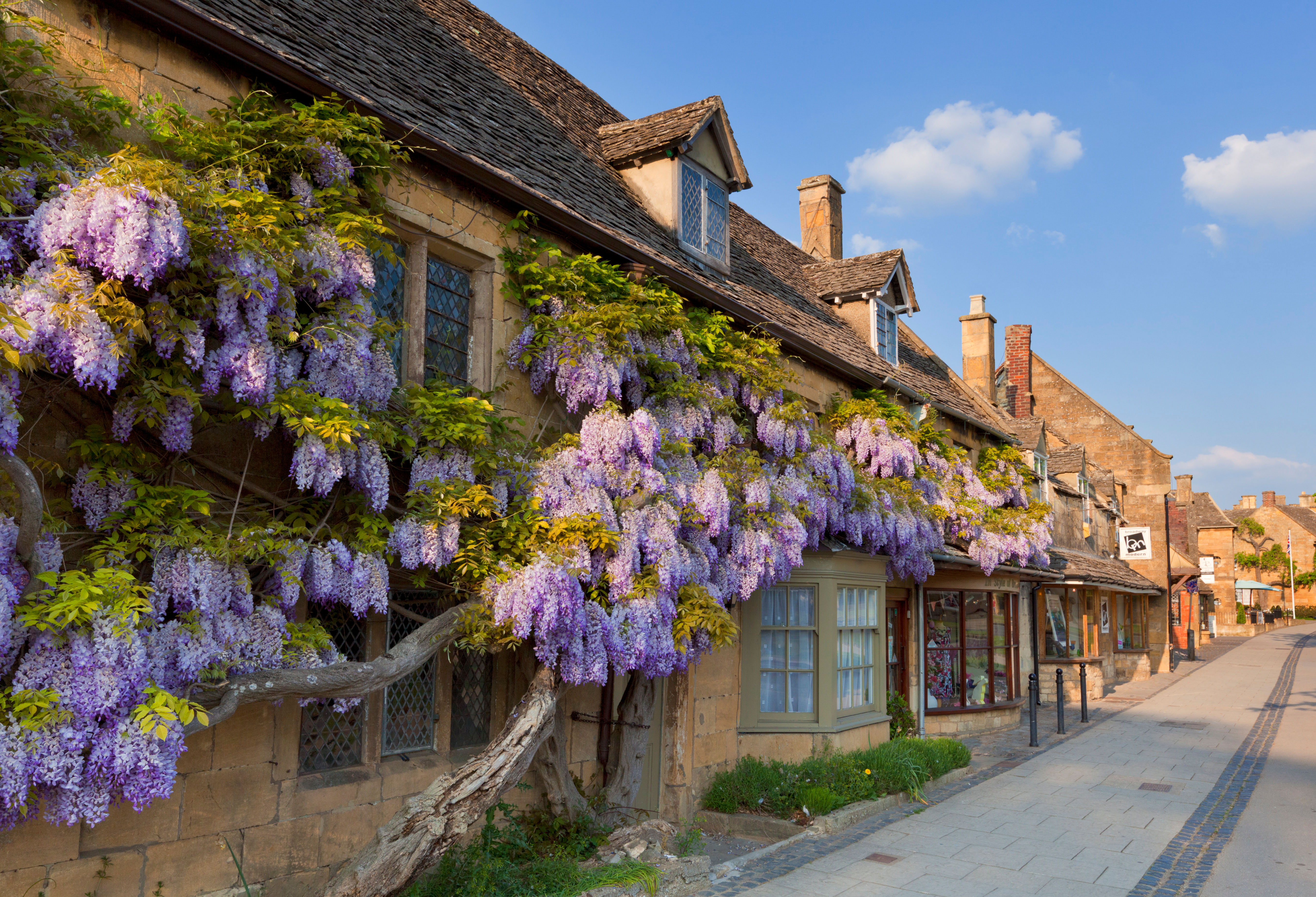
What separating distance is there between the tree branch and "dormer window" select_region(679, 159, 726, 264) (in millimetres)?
6861

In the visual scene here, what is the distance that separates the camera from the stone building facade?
5371 mm

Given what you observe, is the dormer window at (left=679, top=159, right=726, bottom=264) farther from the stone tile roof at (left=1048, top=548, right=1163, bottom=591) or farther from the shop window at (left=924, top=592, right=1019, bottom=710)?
the stone tile roof at (left=1048, top=548, right=1163, bottom=591)

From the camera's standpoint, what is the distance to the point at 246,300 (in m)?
5.03

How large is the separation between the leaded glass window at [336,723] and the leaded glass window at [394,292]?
1873 mm

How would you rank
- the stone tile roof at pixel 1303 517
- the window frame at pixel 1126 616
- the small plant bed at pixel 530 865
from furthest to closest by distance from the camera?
the stone tile roof at pixel 1303 517 → the window frame at pixel 1126 616 → the small plant bed at pixel 530 865

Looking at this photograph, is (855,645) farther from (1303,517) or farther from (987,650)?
(1303,517)

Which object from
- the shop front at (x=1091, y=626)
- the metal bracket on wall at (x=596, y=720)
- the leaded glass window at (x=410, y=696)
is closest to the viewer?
the leaded glass window at (x=410, y=696)

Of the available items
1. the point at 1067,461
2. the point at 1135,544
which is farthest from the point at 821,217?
the point at 1135,544

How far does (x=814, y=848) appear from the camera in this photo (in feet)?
28.9

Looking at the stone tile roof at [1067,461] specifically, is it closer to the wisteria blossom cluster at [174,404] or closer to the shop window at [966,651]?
the shop window at [966,651]

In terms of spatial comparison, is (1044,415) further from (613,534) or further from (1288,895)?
(613,534)

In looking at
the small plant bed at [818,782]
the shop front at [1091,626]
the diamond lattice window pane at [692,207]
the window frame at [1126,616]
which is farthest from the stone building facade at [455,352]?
the window frame at [1126,616]

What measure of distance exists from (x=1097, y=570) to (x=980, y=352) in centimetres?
714

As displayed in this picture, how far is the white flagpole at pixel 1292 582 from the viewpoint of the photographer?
77438mm
